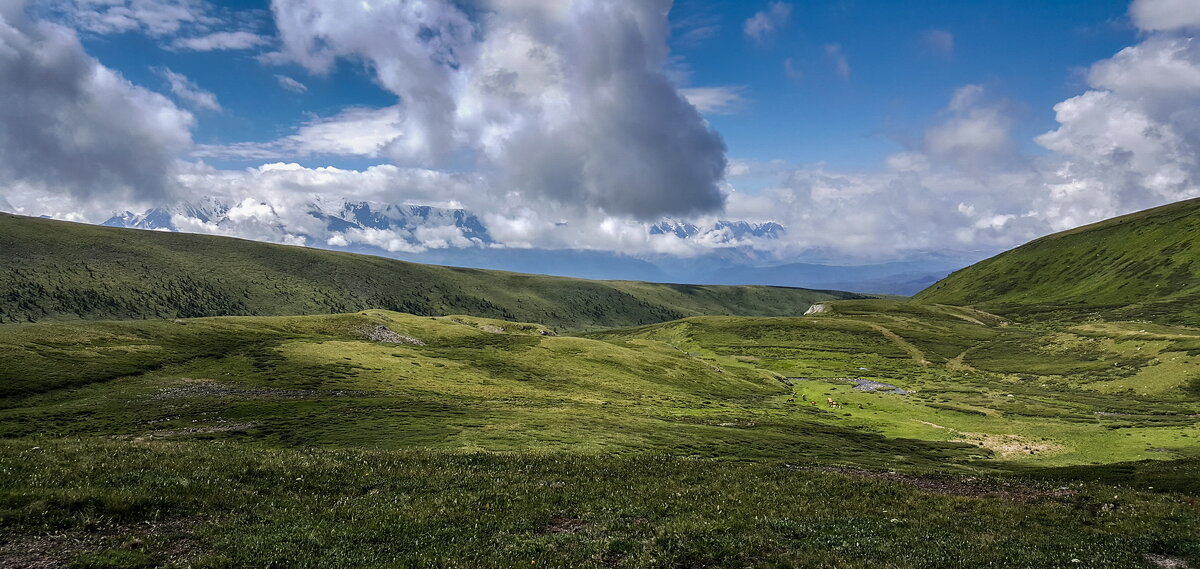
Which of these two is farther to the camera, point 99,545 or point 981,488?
point 981,488

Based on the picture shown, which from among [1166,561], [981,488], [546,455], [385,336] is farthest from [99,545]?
[385,336]

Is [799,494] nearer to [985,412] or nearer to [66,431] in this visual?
[66,431]

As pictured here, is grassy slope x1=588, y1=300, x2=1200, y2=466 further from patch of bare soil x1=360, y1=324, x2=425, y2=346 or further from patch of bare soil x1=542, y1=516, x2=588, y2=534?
patch of bare soil x1=360, y1=324, x2=425, y2=346

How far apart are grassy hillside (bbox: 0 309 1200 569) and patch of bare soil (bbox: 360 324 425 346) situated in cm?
99

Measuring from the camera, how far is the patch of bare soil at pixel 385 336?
A: 403ft

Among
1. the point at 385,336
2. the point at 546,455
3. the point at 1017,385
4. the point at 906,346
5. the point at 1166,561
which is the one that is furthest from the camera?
the point at 906,346

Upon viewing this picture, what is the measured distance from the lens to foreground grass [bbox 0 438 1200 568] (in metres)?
15.4

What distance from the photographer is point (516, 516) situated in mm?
20000

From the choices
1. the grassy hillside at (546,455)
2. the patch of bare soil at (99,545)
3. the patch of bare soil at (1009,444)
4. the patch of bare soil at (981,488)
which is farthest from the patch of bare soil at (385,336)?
the patch of bare soil at (99,545)

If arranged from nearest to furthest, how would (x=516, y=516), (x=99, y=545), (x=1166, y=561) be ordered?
(x=99, y=545)
(x=1166, y=561)
(x=516, y=516)

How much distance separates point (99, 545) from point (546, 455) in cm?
2243

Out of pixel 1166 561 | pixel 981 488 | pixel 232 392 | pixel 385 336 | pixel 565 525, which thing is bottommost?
pixel 232 392

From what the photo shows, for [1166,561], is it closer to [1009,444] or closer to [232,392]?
[1009,444]

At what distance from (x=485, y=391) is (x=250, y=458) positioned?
55.5 meters
